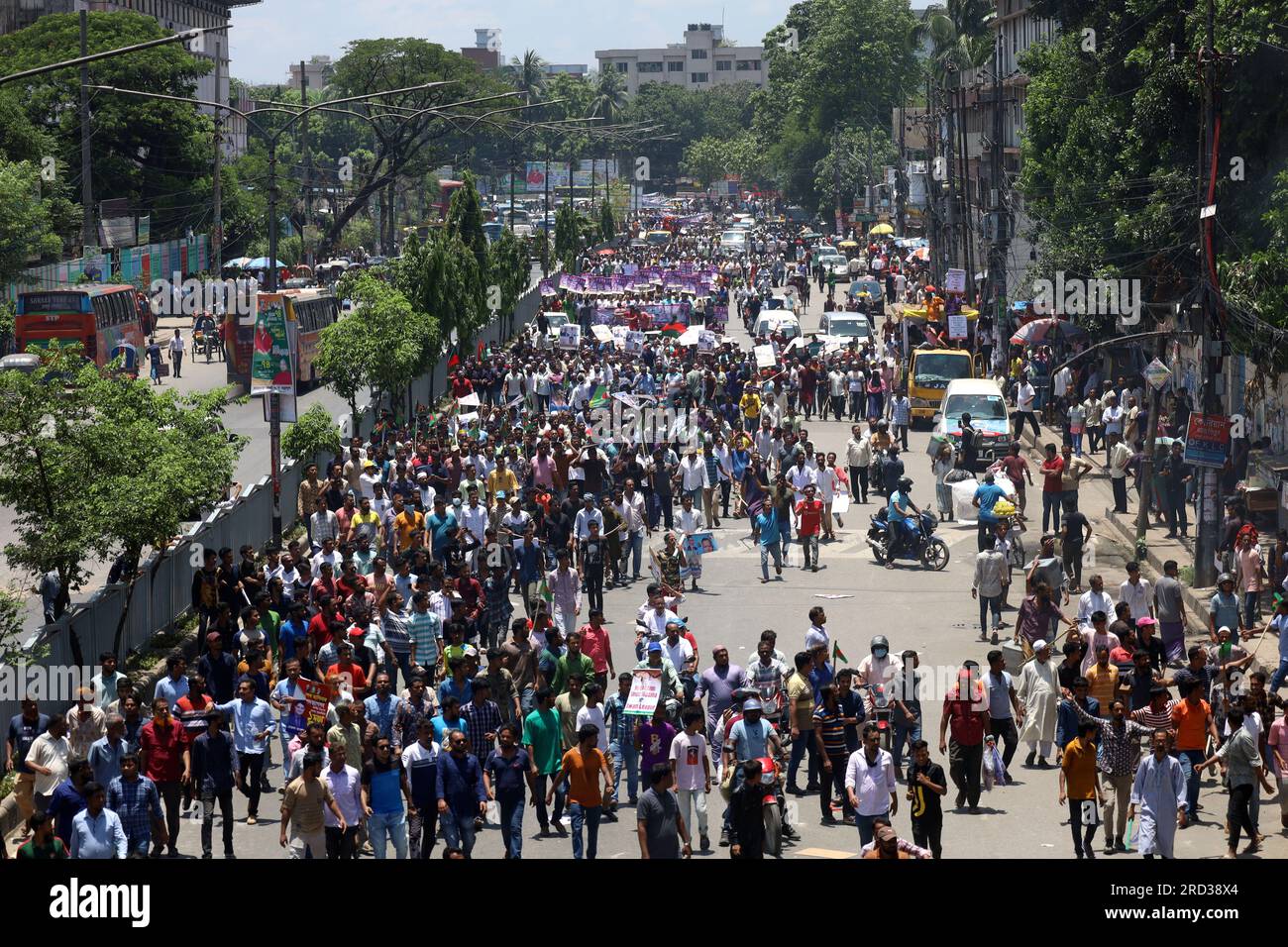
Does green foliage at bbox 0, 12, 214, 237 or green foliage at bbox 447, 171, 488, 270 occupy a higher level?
green foliage at bbox 0, 12, 214, 237

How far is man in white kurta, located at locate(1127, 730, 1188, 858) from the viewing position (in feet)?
40.4

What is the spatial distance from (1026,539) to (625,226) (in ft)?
316

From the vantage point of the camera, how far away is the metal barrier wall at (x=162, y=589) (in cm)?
1711

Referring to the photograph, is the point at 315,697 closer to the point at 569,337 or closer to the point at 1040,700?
the point at 1040,700

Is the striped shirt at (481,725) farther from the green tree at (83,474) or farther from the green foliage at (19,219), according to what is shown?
the green foliage at (19,219)

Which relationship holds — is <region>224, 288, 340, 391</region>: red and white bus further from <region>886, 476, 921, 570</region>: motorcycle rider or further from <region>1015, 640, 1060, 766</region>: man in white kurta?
<region>1015, 640, 1060, 766</region>: man in white kurta

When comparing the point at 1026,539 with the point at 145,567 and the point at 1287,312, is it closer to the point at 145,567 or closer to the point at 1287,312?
the point at 1287,312

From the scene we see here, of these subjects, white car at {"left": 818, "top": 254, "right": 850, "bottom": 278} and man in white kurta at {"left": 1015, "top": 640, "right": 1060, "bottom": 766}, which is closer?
man in white kurta at {"left": 1015, "top": 640, "right": 1060, "bottom": 766}

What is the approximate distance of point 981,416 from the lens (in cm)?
3366

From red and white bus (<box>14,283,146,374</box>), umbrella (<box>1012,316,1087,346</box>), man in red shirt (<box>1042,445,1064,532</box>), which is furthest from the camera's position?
red and white bus (<box>14,283,146,374</box>)

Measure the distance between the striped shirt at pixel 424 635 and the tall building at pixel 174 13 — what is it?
69549 mm

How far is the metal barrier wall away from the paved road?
8.64 ft

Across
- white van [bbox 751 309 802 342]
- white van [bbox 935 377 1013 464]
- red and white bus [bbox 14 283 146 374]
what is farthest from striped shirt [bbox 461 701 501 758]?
white van [bbox 751 309 802 342]

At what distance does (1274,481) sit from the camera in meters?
28.0
